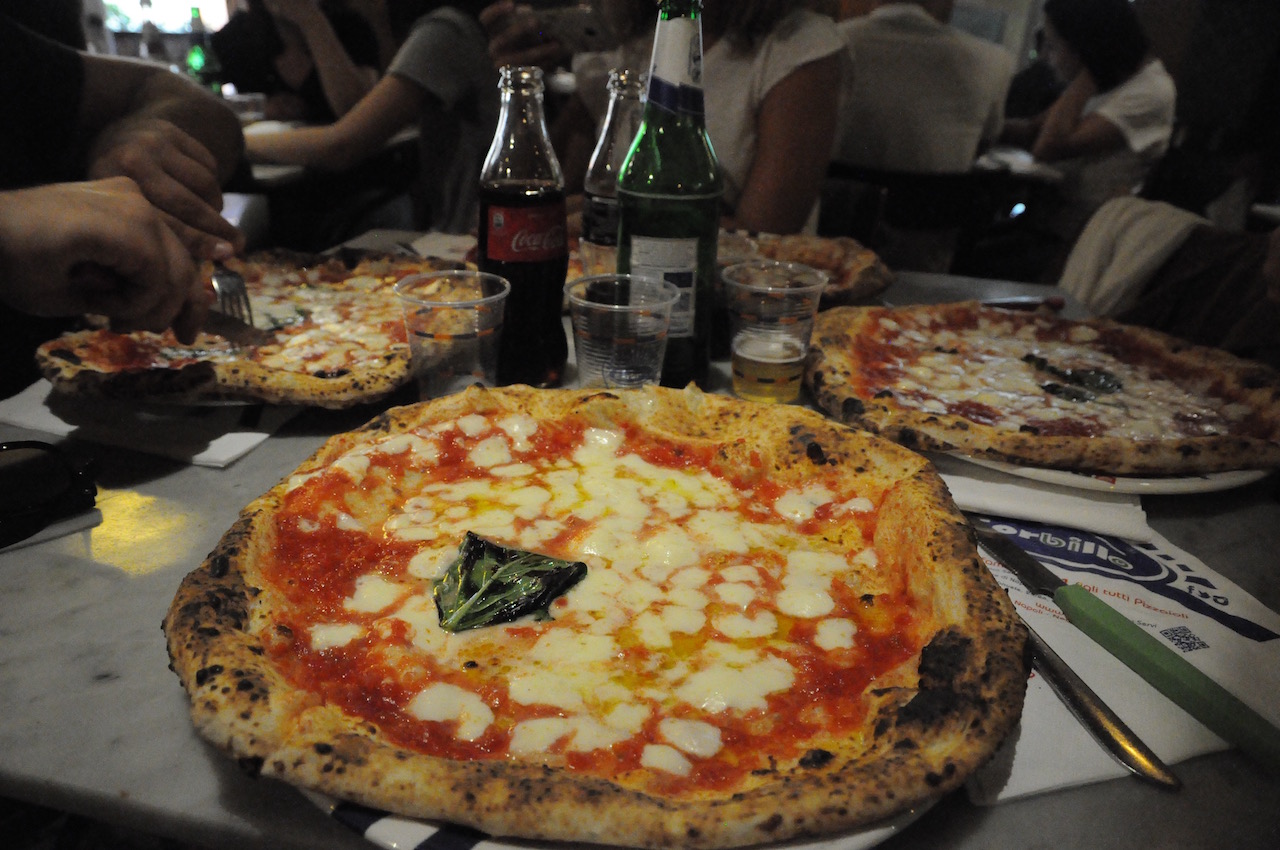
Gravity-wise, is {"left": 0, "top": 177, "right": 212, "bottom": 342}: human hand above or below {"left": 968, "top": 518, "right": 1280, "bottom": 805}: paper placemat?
above

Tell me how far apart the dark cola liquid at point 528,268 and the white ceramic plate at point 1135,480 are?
863mm

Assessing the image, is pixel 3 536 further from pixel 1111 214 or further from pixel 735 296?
pixel 1111 214

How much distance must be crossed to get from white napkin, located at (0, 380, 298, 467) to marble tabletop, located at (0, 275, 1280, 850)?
6.2 inches

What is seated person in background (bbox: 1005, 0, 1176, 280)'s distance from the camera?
17.7 feet

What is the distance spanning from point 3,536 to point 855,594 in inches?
48.7

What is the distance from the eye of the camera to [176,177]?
5.98 feet

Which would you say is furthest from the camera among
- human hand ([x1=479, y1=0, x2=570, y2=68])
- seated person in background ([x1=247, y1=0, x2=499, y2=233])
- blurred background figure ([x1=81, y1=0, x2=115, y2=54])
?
blurred background figure ([x1=81, y1=0, x2=115, y2=54])

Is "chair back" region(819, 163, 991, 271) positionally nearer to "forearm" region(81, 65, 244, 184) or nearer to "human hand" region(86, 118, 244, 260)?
"forearm" region(81, 65, 244, 184)

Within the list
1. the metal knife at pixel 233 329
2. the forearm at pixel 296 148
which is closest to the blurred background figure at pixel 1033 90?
the forearm at pixel 296 148

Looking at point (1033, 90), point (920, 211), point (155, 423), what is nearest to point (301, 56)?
point (920, 211)

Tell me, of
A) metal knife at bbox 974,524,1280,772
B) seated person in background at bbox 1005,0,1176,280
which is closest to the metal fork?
metal knife at bbox 974,524,1280,772

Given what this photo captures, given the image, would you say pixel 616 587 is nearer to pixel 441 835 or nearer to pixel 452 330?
pixel 441 835

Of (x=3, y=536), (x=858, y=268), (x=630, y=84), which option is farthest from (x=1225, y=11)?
(x=3, y=536)

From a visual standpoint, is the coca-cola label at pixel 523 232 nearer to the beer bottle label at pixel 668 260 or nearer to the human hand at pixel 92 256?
the beer bottle label at pixel 668 260
